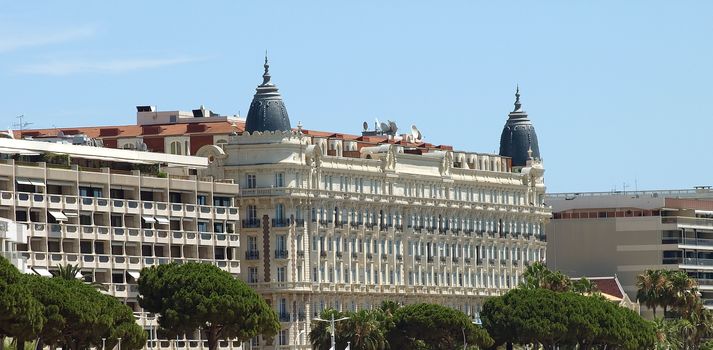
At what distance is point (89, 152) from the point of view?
616 feet

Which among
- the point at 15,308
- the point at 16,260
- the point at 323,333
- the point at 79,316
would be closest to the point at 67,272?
the point at 16,260

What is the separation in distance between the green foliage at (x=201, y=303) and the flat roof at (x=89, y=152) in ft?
46.3

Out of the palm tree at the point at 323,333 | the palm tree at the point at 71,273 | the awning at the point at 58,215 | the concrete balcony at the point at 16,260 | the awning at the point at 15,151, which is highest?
the awning at the point at 15,151

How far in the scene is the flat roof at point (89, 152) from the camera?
18138 cm

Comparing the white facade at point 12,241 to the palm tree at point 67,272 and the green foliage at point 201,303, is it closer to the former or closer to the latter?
the palm tree at point 67,272

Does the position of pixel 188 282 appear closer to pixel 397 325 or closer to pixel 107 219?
pixel 107 219

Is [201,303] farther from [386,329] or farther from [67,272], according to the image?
[386,329]

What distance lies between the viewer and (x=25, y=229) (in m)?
170

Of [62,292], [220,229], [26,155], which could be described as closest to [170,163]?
[220,229]

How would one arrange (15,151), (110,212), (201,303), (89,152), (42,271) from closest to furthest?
(201,303) → (42,271) → (15,151) → (110,212) → (89,152)

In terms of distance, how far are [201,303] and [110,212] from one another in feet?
52.3

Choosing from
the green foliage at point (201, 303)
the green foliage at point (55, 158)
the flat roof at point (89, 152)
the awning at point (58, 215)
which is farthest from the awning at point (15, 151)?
the green foliage at point (201, 303)

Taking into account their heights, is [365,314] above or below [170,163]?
below

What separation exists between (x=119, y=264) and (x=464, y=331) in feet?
100
